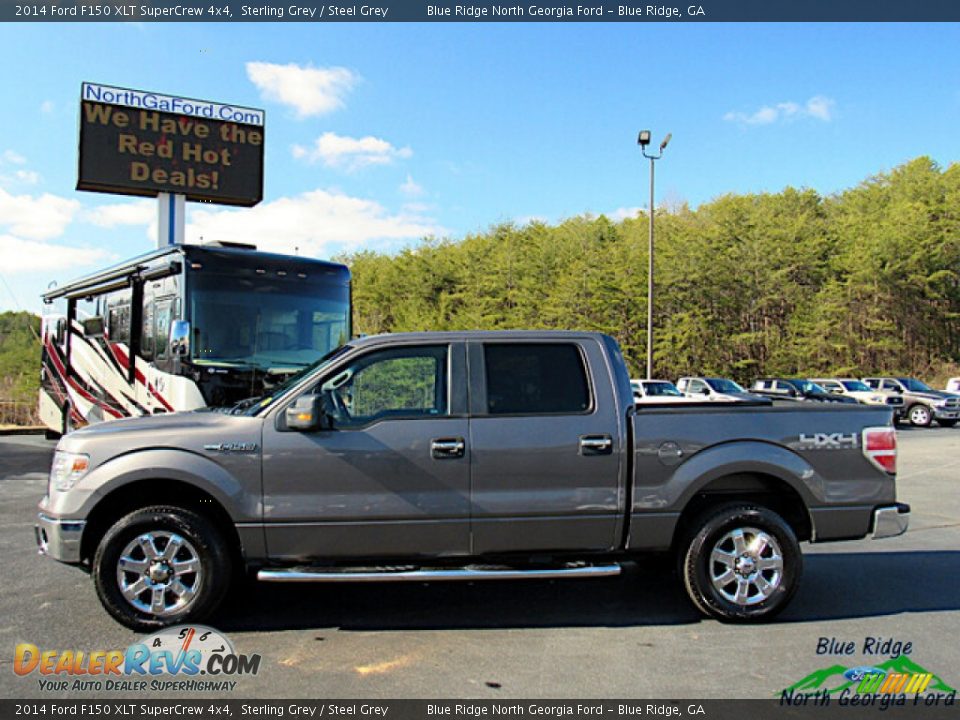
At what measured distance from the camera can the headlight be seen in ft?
15.8

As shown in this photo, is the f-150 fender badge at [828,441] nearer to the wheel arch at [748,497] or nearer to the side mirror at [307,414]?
the wheel arch at [748,497]

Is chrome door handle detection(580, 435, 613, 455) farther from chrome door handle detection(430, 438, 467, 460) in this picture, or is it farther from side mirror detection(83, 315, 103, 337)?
side mirror detection(83, 315, 103, 337)

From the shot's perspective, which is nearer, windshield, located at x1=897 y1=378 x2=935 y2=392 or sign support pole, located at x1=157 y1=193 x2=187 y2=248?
sign support pole, located at x1=157 y1=193 x2=187 y2=248

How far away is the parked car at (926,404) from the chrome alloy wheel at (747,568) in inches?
1020

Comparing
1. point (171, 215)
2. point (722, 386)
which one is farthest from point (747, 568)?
point (722, 386)

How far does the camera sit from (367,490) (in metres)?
4.80

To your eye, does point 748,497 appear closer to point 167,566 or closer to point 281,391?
point 281,391

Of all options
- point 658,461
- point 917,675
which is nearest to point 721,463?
point 658,461

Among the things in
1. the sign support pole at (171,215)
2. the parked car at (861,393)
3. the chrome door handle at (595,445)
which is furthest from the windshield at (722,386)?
the chrome door handle at (595,445)

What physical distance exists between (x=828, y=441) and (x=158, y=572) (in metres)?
4.39

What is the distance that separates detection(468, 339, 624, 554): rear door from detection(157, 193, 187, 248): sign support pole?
15.7 meters

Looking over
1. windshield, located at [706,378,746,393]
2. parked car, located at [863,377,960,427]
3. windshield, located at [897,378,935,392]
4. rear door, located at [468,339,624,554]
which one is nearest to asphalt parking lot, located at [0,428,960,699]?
rear door, located at [468,339,624,554]

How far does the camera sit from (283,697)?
3871mm

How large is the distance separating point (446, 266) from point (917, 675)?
50358mm
